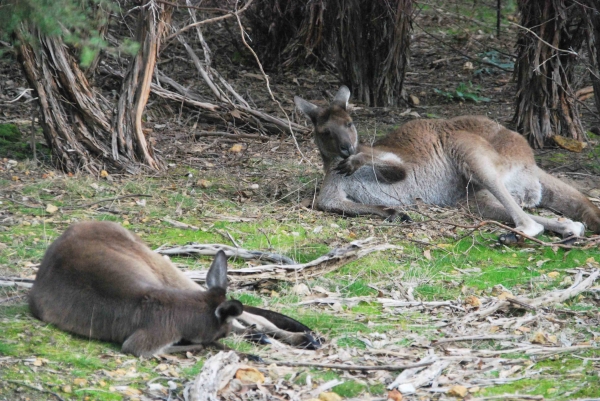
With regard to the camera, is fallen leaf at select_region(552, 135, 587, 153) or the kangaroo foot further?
fallen leaf at select_region(552, 135, 587, 153)

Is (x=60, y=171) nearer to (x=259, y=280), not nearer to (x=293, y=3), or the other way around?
(x=259, y=280)

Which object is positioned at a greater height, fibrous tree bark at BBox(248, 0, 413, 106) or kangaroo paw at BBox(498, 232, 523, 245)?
fibrous tree bark at BBox(248, 0, 413, 106)

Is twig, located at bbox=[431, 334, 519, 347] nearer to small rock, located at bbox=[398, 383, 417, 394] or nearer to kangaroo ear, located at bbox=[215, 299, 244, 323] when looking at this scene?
small rock, located at bbox=[398, 383, 417, 394]

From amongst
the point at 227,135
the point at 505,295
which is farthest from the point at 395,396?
the point at 227,135

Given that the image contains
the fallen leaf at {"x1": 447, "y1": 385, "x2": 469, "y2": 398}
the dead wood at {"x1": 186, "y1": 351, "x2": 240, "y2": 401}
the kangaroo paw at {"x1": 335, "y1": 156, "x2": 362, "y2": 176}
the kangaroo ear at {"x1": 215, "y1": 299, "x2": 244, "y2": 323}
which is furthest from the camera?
the kangaroo paw at {"x1": 335, "y1": 156, "x2": 362, "y2": 176}

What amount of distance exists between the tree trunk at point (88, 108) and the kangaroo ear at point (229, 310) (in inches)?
169

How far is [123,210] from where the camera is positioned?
295 inches

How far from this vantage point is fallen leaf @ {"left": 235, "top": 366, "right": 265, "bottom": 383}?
4316 millimetres

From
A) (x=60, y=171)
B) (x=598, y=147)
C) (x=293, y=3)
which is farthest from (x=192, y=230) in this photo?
(x=293, y=3)

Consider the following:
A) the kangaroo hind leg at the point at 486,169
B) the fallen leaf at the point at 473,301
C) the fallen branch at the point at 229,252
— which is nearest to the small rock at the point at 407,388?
the fallen leaf at the point at 473,301

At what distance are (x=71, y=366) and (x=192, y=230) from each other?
113 inches

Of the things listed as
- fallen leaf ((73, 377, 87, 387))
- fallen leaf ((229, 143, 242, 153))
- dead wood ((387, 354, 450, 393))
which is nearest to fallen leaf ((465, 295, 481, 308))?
dead wood ((387, 354, 450, 393))

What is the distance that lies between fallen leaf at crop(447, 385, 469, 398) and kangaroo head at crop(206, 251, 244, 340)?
1.12m

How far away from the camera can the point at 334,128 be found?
27.7 feet
